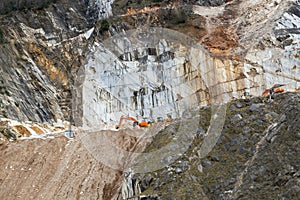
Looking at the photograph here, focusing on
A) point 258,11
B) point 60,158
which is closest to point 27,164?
point 60,158

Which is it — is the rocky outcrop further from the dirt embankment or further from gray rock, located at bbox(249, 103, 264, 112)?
the dirt embankment

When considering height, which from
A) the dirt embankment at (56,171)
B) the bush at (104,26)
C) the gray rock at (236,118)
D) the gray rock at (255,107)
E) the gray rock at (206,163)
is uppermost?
the gray rock at (255,107)

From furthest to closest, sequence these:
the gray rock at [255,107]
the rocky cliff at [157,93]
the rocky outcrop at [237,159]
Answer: the gray rock at [255,107] < the rocky cliff at [157,93] < the rocky outcrop at [237,159]

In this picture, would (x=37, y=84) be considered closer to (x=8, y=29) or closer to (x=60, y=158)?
(x=8, y=29)

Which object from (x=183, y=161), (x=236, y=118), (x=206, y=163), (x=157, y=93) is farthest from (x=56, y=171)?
(x=157, y=93)

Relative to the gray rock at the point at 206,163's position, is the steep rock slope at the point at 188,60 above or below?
below

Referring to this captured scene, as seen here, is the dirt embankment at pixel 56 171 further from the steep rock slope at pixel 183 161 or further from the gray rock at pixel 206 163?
the gray rock at pixel 206 163

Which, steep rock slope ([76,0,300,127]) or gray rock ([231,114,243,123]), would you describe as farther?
steep rock slope ([76,0,300,127])

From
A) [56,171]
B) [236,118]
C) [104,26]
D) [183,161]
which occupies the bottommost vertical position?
[56,171]

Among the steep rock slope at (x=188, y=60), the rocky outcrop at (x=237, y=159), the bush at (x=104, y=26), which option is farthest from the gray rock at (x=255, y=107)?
the bush at (x=104, y=26)

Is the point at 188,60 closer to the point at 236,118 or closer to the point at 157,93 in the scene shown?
the point at 157,93

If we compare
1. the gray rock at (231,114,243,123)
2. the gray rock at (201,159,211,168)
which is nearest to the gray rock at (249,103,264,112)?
the gray rock at (231,114,243,123)
